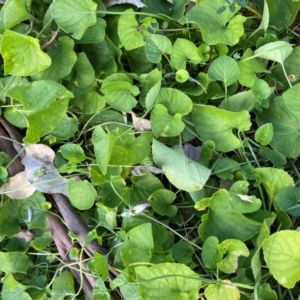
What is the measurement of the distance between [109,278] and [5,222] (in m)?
0.24

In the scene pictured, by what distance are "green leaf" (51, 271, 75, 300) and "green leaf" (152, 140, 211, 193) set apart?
0.30 meters

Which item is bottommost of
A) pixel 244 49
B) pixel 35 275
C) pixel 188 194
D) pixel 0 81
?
pixel 35 275

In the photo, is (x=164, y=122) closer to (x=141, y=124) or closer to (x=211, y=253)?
(x=141, y=124)

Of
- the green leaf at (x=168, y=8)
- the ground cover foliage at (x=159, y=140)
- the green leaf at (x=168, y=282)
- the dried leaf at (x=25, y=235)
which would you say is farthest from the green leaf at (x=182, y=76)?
the dried leaf at (x=25, y=235)

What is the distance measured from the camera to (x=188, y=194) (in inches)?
32.0

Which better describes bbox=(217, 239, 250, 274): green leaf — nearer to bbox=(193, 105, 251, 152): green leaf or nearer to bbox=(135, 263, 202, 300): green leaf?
bbox=(135, 263, 202, 300): green leaf

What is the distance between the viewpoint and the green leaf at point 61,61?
81 centimetres

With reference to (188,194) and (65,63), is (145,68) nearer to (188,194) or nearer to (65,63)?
(65,63)

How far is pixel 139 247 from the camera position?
0.76m

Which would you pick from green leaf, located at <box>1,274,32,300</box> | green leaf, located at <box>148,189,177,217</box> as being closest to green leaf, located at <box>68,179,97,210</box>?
green leaf, located at <box>148,189,177,217</box>

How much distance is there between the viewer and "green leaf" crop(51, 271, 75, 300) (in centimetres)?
85

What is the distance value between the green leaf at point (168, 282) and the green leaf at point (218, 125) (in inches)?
8.6

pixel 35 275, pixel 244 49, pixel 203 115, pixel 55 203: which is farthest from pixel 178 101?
pixel 35 275

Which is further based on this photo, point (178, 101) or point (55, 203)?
point (55, 203)
